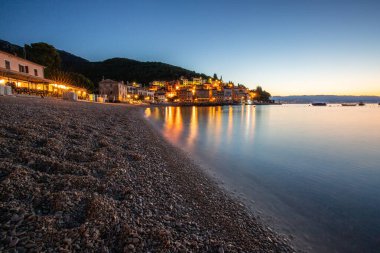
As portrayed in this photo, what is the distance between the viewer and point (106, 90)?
311ft

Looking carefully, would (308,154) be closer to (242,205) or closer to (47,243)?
(242,205)

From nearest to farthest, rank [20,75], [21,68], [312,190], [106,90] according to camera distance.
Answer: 1. [312,190]
2. [20,75]
3. [21,68]
4. [106,90]

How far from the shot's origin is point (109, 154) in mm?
7781

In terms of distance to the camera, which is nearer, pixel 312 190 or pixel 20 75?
pixel 312 190

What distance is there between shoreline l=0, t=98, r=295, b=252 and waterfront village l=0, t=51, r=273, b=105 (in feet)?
76.5

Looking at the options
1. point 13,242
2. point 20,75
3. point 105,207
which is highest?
point 20,75

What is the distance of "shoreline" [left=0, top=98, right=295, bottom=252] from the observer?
3.22 meters

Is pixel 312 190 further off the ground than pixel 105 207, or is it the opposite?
pixel 105 207

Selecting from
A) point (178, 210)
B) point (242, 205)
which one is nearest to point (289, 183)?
point (242, 205)

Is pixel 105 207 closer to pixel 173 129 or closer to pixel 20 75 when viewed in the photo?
pixel 173 129

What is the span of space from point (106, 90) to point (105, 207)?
101 metres

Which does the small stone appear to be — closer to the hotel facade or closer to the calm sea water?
the calm sea water

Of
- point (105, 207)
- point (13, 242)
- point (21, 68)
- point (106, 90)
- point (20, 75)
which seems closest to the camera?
point (13, 242)

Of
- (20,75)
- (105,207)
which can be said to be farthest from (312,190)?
(20,75)
